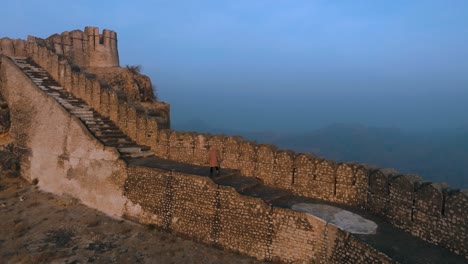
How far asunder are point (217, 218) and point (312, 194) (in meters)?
3.04

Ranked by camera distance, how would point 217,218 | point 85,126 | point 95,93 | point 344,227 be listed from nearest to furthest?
point 344,227 → point 217,218 → point 85,126 → point 95,93

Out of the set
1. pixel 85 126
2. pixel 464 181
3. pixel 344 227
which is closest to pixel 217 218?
pixel 344 227

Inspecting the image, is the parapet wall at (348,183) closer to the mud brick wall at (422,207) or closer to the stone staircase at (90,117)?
the mud brick wall at (422,207)

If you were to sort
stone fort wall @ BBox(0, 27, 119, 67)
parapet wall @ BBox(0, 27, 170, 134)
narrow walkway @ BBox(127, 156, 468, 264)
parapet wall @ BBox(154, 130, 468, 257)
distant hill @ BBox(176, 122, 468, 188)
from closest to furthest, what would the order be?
narrow walkway @ BBox(127, 156, 468, 264)
parapet wall @ BBox(154, 130, 468, 257)
parapet wall @ BBox(0, 27, 170, 134)
stone fort wall @ BBox(0, 27, 119, 67)
distant hill @ BBox(176, 122, 468, 188)


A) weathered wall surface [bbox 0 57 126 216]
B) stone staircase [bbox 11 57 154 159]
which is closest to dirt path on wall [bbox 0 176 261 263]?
weathered wall surface [bbox 0 57 126 216]

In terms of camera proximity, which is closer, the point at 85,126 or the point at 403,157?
the point at 85,126

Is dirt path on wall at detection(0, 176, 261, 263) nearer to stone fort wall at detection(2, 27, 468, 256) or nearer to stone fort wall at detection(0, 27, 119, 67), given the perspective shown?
stone fort wall at detection(2, 27, 468, 256)

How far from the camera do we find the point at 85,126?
1495 centimetres

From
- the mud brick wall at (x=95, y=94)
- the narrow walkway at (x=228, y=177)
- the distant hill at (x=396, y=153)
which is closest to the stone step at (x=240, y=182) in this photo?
the narrow walkway at (x=228, y=177)

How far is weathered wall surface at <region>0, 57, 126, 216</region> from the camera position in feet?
45.1

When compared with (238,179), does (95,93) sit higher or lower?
higher

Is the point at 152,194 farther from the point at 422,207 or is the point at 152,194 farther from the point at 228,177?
the point at 422,207

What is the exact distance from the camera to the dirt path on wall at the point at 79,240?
10.2 m

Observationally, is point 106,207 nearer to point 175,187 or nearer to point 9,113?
point 175,187
